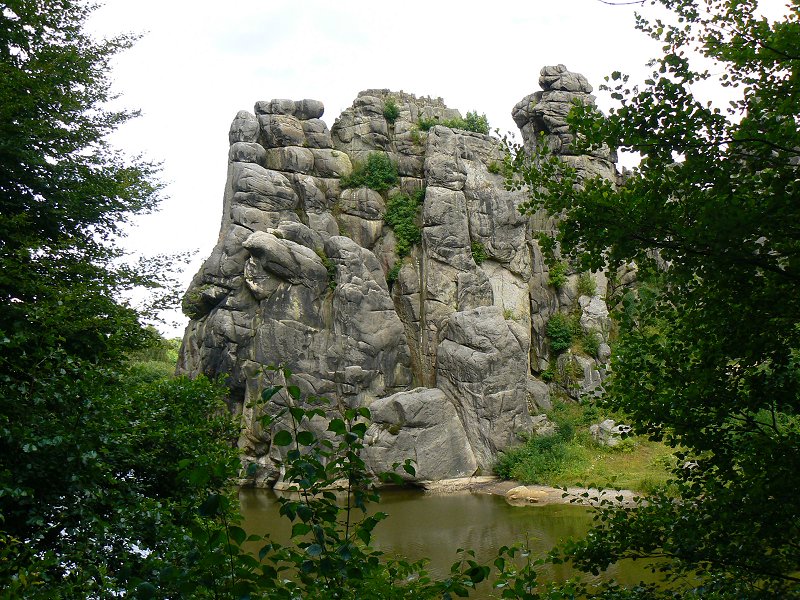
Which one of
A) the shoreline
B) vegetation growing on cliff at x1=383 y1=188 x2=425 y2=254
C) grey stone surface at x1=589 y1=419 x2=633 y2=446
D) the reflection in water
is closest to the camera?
the reflection in water

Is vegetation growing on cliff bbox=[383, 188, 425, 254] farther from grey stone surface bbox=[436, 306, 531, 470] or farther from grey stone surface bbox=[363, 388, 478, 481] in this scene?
grey stone surface bbox=[363, 388, 478, 481]

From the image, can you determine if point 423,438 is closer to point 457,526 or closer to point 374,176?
point 457,526

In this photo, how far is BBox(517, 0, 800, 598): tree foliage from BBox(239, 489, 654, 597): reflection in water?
862 cm

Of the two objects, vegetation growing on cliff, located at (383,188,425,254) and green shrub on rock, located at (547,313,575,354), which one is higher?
vegetation growing on cliff, located at (383,188,425,254)

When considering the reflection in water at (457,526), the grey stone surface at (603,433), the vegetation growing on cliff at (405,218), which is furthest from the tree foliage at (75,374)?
the grey stone surface at (603,433)

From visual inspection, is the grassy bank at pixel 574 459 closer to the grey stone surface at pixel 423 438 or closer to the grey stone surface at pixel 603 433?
the grey stone surface at pixel 603 433

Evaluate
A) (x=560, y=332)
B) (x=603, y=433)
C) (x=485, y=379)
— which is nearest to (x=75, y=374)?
(x=485, y=379)

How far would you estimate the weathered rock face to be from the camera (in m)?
25.4

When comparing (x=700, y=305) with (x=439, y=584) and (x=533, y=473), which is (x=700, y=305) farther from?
(x=533, y=473)

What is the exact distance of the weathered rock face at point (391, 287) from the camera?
25.4 meters

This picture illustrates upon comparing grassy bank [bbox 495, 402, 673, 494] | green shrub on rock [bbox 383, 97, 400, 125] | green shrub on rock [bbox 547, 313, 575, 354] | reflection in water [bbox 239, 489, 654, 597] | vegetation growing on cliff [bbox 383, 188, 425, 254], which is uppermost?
green shrub on rock [bbox 383, 97, 400, 125]

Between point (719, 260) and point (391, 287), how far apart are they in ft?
83.9

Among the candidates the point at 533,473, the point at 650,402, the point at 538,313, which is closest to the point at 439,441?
the point at 533,473

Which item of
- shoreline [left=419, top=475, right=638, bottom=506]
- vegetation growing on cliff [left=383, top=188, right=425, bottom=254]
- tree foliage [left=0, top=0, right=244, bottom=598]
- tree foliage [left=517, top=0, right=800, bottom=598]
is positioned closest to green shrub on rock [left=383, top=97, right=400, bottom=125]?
vegetation growing on cliff [left=383, top=188, right=425, bottom=254]
